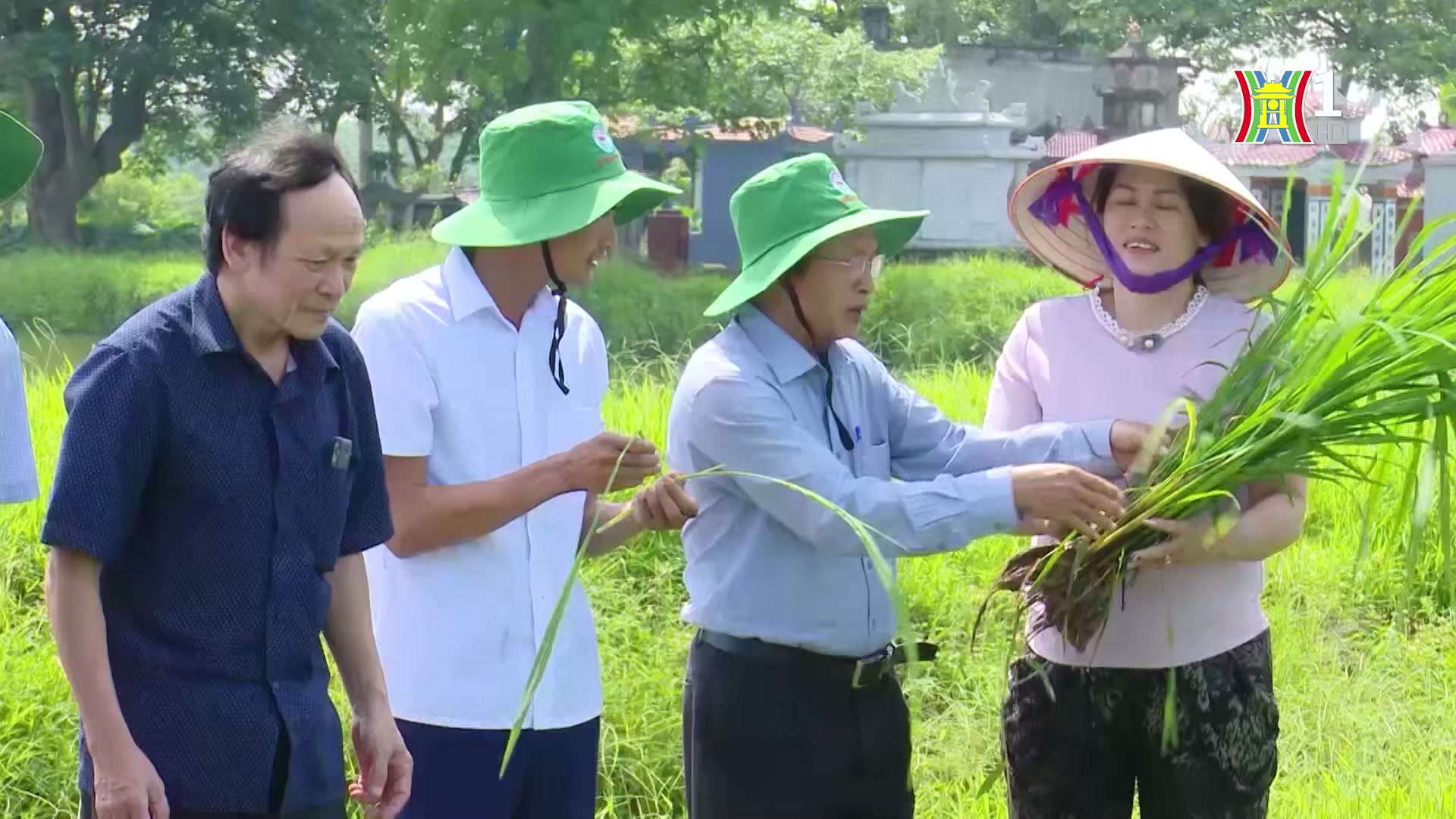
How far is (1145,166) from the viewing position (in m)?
2.57

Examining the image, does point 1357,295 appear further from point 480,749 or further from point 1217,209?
point 480,749

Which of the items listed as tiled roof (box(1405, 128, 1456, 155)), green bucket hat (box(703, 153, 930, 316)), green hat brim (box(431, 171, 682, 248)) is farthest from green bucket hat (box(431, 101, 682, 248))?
tiled roof (box(1405, 128, 1456, 155))

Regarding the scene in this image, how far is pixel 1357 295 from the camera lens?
8.78ft

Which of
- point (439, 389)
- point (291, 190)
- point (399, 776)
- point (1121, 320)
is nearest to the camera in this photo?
point (291, 190)

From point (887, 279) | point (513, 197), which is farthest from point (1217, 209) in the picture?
point (887, 279)

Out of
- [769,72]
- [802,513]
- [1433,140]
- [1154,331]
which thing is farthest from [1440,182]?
[802,513]

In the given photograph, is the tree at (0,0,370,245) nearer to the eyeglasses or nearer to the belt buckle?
the eyeglasses

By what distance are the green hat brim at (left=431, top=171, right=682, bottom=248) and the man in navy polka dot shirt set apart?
1.21ft

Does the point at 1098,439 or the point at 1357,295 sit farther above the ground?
the point at 1357,295

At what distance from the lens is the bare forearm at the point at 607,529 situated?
2539 millimetres

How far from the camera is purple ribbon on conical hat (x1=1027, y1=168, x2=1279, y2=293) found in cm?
254

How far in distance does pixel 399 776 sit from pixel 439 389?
0.53 m

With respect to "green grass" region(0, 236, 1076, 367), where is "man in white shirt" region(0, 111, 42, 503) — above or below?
above

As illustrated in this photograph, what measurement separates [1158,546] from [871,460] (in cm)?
44
